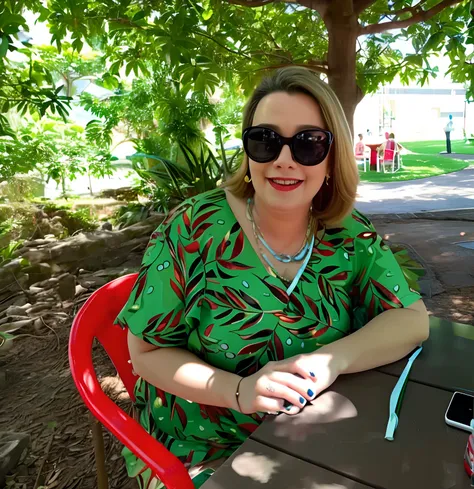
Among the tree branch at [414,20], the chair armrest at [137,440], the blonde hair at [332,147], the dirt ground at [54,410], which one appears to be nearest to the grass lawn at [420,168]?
the tree branch at [414,20]

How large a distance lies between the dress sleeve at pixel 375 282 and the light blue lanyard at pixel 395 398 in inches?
5.8

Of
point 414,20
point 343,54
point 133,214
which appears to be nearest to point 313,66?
point 343,54

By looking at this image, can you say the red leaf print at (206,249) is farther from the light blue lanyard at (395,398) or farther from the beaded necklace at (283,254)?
the light blue lanyard at (395,398)

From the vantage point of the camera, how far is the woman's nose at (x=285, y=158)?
122cm

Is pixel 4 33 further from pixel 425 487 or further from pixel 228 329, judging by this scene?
pixel 425 487

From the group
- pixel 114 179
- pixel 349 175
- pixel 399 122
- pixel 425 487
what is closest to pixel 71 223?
pixel 114 179

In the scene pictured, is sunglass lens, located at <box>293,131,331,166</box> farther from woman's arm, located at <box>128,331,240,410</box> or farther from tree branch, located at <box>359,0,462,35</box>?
tree branch, located at <box>359,0,462,35</box>

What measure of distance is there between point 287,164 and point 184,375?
600 mm

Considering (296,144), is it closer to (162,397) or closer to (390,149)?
(162,397)

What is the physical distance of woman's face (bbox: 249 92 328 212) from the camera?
1.23 m

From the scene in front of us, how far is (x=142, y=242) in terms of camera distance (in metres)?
4.87

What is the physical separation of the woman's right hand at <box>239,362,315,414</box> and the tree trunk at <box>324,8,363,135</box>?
1.99 metres

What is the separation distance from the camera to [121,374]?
5.00 feet

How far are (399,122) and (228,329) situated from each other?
31.8 m
